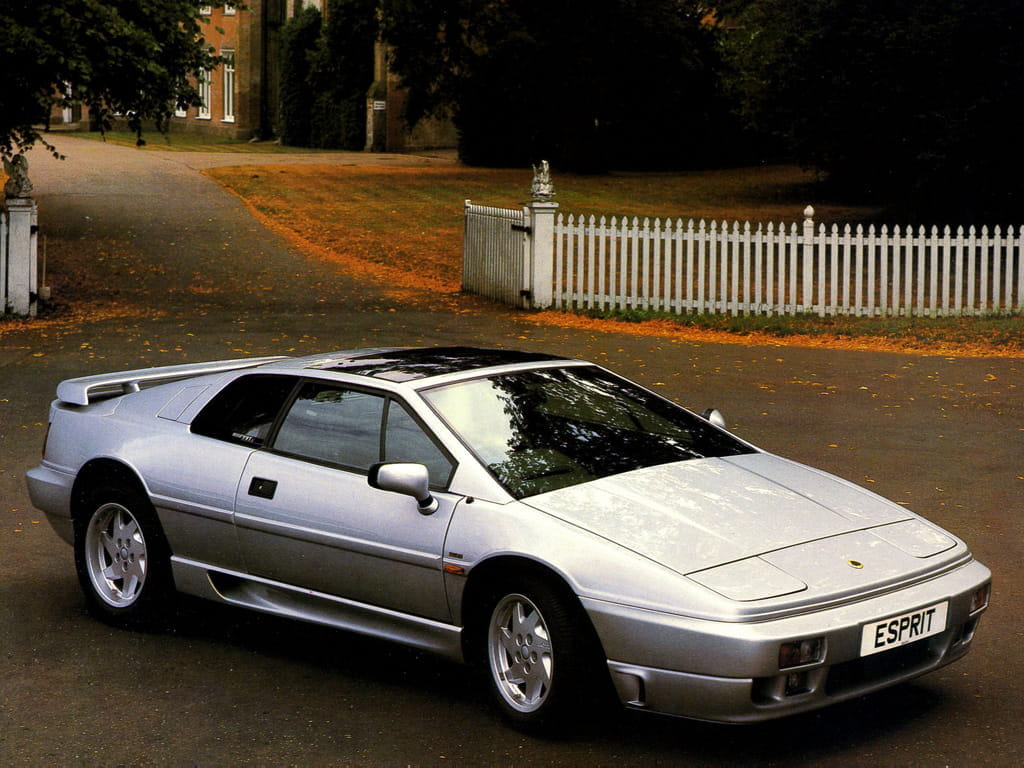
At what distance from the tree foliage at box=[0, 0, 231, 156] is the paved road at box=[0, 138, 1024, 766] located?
9.33 feet

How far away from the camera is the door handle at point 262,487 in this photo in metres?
6.01

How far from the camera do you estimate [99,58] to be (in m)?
19.9

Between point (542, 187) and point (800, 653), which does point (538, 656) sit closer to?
point (800, 653)

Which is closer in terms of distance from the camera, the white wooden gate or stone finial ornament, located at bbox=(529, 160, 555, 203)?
stone finial ornament, located at bbox=(529, 160, 555, 203)

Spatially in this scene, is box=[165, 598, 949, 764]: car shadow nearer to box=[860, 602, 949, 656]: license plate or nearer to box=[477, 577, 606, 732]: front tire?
box=[477, 577, 606, 732]: front tire

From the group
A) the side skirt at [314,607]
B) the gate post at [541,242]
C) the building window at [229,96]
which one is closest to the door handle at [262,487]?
the side skirt at [314,607]

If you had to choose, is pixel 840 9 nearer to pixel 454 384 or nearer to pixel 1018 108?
pixel 1018 108

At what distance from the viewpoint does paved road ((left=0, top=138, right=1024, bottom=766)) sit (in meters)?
5.04

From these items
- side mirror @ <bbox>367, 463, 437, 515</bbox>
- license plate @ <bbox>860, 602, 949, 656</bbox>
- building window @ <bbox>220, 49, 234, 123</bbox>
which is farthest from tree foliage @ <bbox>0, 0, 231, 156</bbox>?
building window @ <bbox>220, 49, 234, 123</bbox>

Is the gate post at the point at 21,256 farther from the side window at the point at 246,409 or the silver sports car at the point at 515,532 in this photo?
the side window at the point at 246,409

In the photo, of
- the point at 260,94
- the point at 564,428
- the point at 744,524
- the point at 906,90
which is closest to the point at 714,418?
the point at 564,428

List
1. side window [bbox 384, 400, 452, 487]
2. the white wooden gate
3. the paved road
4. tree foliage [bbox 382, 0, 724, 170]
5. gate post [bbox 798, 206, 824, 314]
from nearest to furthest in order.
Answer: the paved road
side window [bbox 384, 400, 452, 487]
gate post [bbox 798, 206, 824, 314]
the white wooden gate
tree foliage [bbox 382, 0, 724, 170]

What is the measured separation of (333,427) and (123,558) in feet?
4.44

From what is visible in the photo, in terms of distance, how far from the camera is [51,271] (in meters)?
22.1
